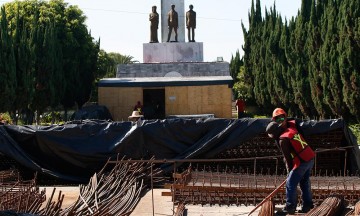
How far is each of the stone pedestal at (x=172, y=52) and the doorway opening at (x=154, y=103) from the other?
455 cm

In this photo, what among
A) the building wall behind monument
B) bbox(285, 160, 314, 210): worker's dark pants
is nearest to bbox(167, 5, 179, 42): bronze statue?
the building wall behind monument

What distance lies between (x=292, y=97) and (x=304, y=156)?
932 inches

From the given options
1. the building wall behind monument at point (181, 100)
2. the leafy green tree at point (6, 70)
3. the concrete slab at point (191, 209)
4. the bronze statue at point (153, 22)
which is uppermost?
the bronze statue at point (153, 22)

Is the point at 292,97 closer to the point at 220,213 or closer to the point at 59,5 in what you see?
Result: the point at 59,5

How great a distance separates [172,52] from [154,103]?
Answer: 576 cm

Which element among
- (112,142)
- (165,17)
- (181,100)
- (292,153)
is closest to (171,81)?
(181,100)

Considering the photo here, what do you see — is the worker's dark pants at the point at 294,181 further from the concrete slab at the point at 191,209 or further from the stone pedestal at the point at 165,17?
the stone pedestal at the point at 165,17

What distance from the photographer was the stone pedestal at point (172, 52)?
34781 mm

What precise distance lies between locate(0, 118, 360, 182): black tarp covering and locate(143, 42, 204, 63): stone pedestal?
22438mm

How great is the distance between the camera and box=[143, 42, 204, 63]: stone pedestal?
34781 mm

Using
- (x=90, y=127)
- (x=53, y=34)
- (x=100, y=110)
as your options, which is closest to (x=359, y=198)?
(x=90, y=127)

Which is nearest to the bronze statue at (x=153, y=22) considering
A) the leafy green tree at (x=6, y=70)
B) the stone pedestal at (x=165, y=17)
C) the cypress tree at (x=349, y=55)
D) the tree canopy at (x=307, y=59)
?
the stone pedestal at (x=165, y=17)

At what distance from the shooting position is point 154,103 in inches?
1176

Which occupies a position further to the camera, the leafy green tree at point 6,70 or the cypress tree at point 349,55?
the leafy green tree at point 6,70
